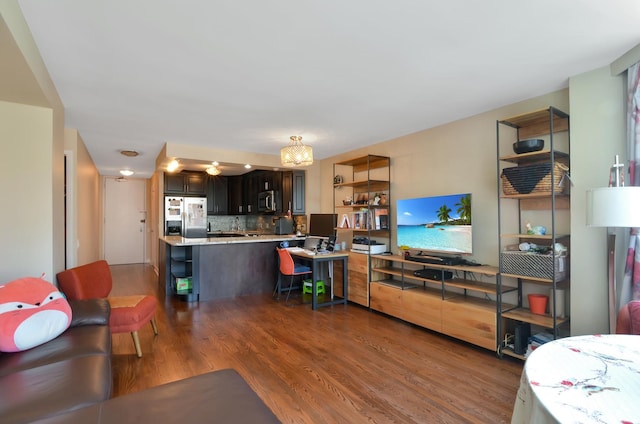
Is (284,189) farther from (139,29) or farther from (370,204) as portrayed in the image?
(139,29)

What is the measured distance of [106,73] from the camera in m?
2.55

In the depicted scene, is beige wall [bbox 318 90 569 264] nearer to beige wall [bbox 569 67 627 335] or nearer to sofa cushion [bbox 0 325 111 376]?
beige wall [bbox 569 67 627 335]

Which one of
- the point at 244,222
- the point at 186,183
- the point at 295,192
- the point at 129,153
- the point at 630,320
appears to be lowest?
the point at 630,320

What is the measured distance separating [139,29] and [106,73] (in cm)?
85

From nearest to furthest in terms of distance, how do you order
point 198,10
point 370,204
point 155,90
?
point 198,10 → point 155,90 → point 370,204

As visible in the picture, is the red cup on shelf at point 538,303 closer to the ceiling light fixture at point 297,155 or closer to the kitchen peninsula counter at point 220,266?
the ceiling light fixture at point 297,155

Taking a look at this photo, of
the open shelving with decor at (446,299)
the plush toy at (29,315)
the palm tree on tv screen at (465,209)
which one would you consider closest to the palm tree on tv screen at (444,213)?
the palm tree on tv screen at (465,209)

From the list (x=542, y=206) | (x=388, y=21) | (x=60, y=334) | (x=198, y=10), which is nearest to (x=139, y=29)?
(x=198, y=10)

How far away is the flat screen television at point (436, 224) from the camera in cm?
347

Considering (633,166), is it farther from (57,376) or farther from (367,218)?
(57,376)

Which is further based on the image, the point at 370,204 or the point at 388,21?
the point at 370,204

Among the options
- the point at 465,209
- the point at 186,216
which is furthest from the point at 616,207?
the point at 186,216

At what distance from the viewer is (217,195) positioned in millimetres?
7793

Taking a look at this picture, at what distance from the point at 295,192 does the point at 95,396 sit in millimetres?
4983
